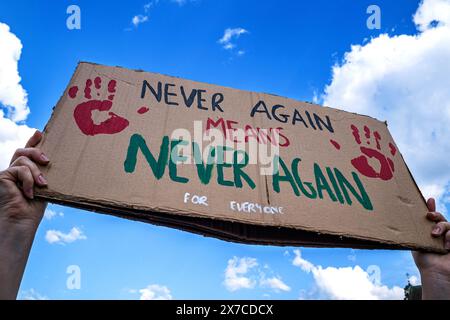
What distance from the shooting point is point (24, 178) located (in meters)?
1.30

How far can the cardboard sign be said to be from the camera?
1464 mm

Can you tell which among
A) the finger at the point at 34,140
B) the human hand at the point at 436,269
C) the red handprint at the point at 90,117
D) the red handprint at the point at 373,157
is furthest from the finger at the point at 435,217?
the finger at the point at 34,140

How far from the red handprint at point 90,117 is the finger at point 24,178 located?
36 cm

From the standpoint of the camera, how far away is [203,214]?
1.44 metres

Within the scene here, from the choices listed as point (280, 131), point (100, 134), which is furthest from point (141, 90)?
point (280, 131)

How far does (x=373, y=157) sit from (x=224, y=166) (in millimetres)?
1026

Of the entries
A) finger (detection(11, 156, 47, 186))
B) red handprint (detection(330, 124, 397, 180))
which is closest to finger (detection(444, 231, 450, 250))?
red handprint (detection(330, 124, 397, 180))

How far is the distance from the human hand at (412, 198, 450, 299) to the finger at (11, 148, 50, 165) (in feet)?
6.31

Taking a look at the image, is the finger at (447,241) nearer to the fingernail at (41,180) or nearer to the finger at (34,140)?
the fingernail at (41,180)

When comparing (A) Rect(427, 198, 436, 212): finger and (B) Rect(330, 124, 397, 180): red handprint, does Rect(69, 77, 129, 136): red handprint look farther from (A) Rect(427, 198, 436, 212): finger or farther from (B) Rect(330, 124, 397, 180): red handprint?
(A) Rect(427, 198, 436, 212): finger

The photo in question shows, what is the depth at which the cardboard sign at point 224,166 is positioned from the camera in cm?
146

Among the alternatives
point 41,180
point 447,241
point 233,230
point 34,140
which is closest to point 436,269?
point 447,241

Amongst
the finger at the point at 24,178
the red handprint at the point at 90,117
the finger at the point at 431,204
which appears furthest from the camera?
the finger at the point at 431,204
